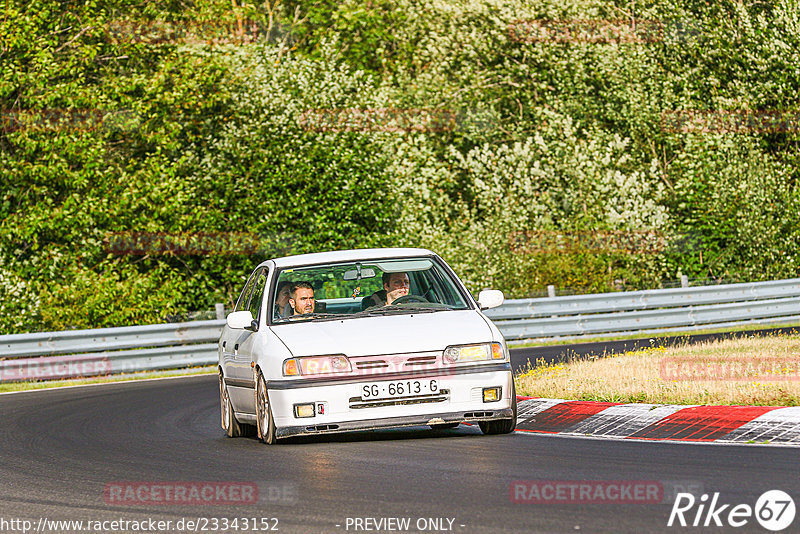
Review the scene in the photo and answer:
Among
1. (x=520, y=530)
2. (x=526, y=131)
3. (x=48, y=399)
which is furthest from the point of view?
(x=526, y=131)

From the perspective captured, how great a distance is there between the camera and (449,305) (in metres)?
11.5

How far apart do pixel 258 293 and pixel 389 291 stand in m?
1.48

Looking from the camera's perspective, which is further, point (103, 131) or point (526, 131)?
point (526, 131)

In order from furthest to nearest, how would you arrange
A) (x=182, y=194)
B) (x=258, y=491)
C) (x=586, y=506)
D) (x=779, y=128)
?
(x=779, y=128), (x=182, y=194), (x=258, y=491), (x=586, y=506)

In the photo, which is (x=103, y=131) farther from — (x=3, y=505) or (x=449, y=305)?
(x=3, y=505)

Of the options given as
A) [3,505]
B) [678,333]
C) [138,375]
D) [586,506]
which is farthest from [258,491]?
[678,333]

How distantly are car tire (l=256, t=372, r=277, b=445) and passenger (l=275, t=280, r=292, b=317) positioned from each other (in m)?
0.74

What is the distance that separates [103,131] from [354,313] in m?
22.1

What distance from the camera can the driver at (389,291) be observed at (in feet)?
38.6
